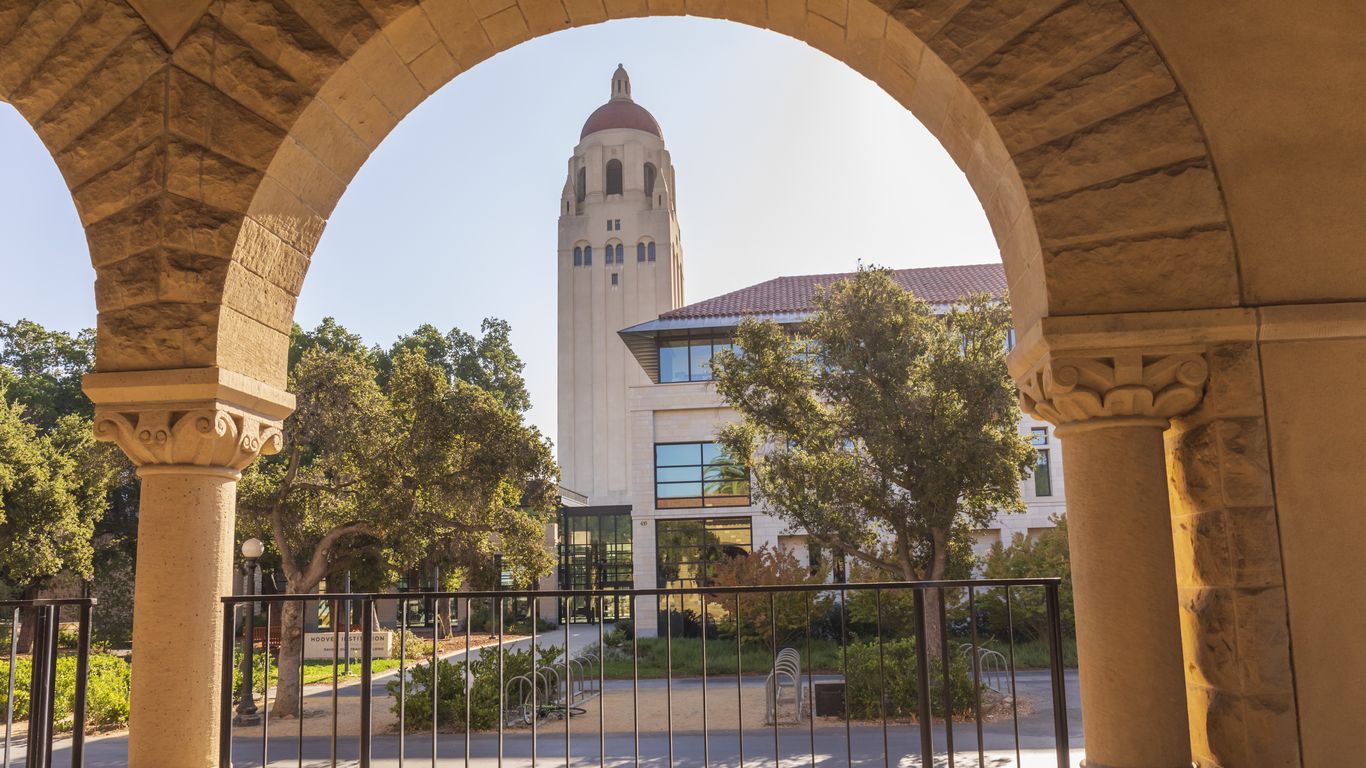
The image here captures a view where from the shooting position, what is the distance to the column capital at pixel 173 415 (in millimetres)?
3387

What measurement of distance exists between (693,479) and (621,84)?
3380 cm

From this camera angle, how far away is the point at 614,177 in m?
48.2

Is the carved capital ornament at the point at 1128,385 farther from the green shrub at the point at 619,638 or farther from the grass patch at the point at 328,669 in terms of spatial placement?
the green shrub at the point at 619,638

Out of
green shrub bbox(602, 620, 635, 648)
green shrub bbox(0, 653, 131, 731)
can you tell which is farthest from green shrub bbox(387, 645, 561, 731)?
green shrub bbox(602, 620, 635, 648)

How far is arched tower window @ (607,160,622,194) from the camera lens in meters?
47.8

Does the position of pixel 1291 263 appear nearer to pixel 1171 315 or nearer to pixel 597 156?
pixel 1171 315

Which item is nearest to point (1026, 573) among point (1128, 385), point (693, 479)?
point (693, 479)

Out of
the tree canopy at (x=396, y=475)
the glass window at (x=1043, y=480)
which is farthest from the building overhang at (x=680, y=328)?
the tree canopy at (x=396, y=475)

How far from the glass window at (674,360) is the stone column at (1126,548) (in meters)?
20.6

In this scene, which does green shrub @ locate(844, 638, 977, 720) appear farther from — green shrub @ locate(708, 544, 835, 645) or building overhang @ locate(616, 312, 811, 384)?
building overhang @ locate(616, 312, 811, 384)

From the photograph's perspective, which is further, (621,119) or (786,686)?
(621,119)

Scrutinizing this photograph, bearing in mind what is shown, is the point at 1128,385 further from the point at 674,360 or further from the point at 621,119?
the point at 621,119

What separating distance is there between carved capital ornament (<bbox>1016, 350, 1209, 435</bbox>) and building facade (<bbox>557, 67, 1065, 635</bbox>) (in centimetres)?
584

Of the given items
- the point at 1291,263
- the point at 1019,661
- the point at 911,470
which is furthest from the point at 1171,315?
the point at 1019,661
